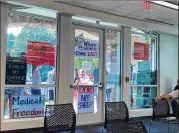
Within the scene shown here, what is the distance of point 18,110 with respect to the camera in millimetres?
5047

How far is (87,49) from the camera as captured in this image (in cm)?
609

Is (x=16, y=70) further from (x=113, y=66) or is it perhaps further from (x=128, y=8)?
(x=128, y=8)

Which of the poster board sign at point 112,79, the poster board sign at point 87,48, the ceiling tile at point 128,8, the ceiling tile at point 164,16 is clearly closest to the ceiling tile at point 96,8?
the ceiling tile at point 128,8

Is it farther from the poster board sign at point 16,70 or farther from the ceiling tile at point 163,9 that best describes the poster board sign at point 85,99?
the ceiling tile at point 163,9

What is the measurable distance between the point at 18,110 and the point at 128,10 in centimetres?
326

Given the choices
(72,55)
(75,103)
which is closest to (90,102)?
(75,103)

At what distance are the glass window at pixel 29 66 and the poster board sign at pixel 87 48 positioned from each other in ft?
2.01

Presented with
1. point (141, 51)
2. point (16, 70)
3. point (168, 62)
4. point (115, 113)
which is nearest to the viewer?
point (115, 113)

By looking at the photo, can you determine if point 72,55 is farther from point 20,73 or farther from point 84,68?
point 20,73

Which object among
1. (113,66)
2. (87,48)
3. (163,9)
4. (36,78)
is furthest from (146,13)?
(36,78)

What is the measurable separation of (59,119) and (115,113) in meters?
0.95

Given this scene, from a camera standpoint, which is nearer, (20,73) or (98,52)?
(20,73)

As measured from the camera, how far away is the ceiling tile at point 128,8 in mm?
5465

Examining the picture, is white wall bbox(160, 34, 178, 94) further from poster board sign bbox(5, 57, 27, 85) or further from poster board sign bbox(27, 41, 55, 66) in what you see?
poster board sign bbox(5, 57, 27, 85)
